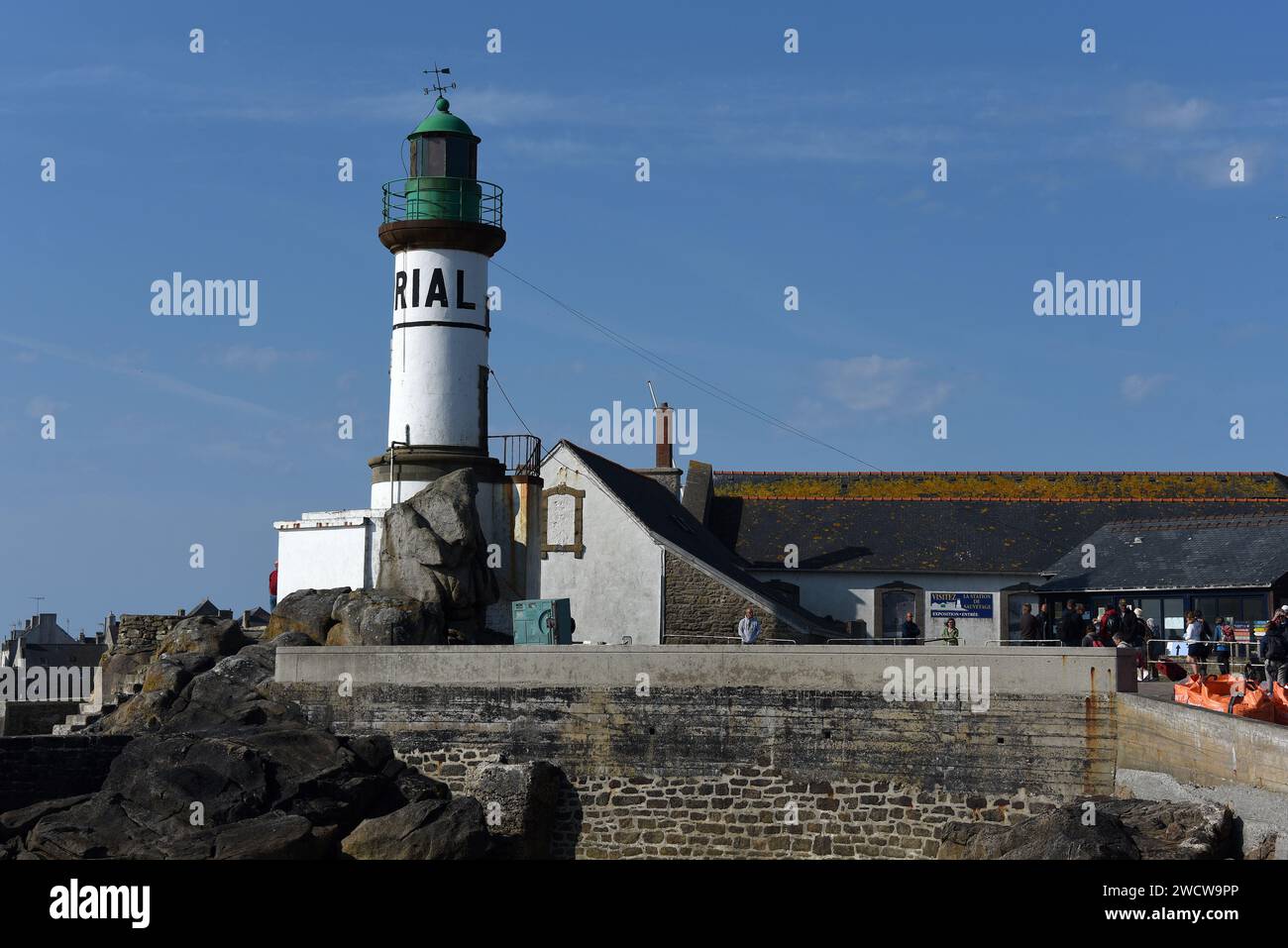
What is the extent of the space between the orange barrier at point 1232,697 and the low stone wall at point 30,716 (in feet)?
62.6

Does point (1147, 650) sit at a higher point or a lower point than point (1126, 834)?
higher

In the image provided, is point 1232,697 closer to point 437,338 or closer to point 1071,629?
point 1071,629

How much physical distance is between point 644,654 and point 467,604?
249 inches

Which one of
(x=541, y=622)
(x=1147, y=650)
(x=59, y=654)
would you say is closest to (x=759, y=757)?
(x=541, y=622)

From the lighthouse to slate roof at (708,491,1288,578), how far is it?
10865 millimetres

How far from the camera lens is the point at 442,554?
28672 millimetres

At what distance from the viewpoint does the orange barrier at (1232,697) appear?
19859 mm

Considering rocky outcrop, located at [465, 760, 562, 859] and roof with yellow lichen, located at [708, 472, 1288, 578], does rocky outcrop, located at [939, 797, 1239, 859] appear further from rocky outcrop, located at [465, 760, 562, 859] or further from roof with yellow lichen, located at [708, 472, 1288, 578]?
roof with yellow lichen, located at [708, 472, 1288, 578]

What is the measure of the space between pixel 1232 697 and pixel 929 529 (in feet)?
60.9

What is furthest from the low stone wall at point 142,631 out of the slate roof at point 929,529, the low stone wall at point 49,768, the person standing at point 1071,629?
the person standing at point 1071,629

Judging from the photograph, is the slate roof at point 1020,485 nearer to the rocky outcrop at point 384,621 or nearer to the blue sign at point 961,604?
the blue sign at point 961,604

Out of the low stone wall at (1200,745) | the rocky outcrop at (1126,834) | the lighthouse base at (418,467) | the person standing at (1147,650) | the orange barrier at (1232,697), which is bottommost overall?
the rocky outcrop at (1126,834)
